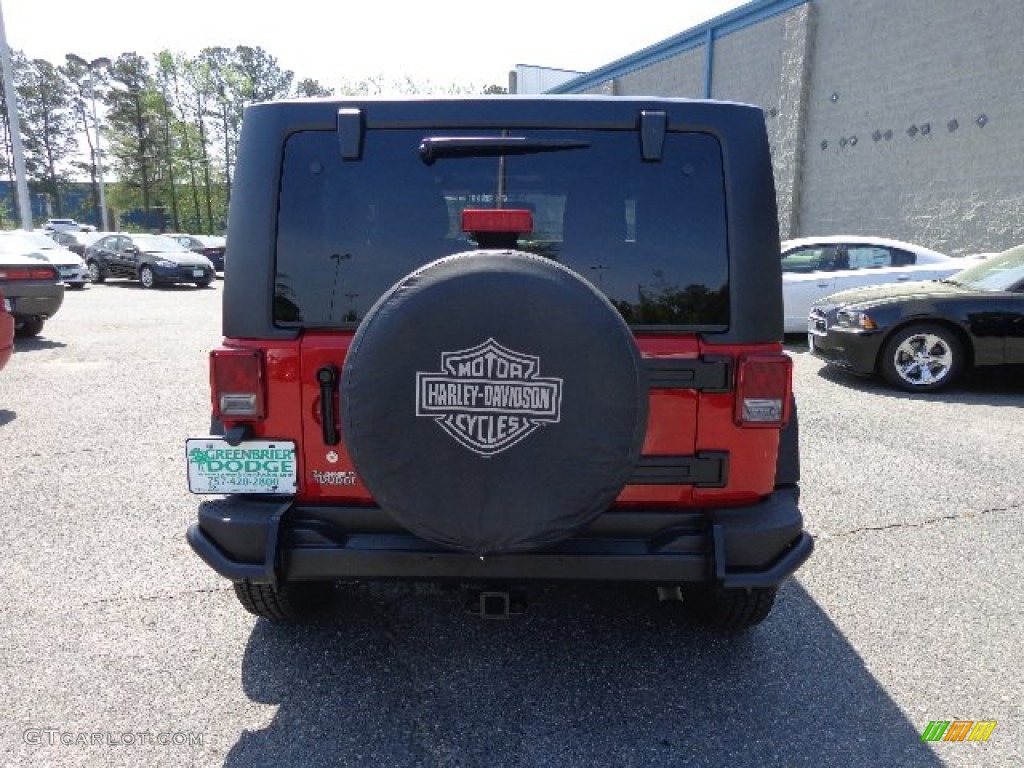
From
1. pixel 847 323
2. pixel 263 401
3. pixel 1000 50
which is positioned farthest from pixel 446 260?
pixel 1000 50

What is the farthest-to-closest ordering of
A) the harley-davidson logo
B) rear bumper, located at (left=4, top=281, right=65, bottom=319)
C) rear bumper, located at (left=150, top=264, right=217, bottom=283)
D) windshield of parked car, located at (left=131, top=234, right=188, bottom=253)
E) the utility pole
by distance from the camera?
1. the utility pole
2. windshield of parked car, located at (left=131, top=234, right=188, bottom=253)
3. rear bumper, located at (left=150, top=264, right=217, bottom=283)
4. rear bumper, located at (left=4, top=281, right=65, bottom=319)
5. the harley-davidson logo

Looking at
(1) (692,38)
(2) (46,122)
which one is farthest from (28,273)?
(2) (46,122)

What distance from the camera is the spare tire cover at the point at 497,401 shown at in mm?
1874

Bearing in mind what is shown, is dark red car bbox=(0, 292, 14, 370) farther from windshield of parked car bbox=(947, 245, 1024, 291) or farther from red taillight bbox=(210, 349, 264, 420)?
windshield of parked car bbox=(947, 245, 1024, 291)

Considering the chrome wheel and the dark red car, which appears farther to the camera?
the chrome wheel

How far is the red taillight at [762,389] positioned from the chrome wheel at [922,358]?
227 inches

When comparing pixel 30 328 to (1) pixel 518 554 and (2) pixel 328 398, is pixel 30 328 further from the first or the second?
(1) pixel 518 554

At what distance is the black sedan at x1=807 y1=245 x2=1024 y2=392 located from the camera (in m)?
6.93

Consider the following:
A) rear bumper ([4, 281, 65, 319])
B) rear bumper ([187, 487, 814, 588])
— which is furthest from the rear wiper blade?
rear bumper ([4, 281, 65, 319])

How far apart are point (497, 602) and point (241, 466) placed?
38.8 inches

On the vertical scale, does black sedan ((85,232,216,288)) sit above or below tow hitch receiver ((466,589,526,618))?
above

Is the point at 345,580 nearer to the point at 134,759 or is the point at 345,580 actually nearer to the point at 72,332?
the point at 134,759

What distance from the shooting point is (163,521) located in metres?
3.93

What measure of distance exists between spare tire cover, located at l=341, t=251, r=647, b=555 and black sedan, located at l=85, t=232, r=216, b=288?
20.2 metres
